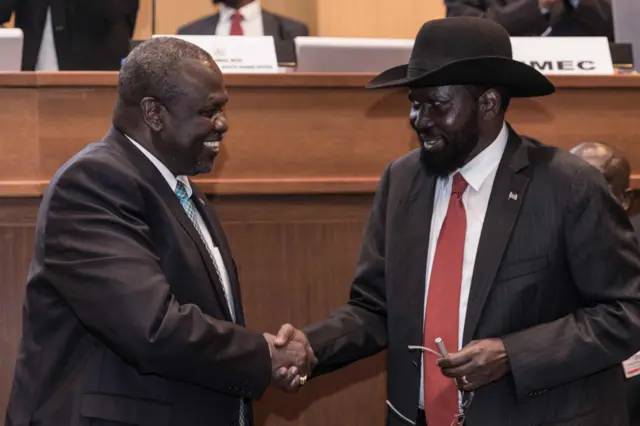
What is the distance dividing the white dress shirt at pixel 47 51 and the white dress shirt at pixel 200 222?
2.02m

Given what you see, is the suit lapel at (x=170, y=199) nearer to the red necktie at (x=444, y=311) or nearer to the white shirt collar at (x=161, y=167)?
the white shirt collar at (x=161, y=167)

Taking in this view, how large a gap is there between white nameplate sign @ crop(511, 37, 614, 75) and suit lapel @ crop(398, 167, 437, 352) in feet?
4.46

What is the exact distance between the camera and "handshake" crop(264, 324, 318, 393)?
2672 millimetres

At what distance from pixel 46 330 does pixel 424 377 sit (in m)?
1.02

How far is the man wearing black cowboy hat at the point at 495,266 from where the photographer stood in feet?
8.05

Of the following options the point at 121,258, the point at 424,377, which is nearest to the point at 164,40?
the point at 121,258

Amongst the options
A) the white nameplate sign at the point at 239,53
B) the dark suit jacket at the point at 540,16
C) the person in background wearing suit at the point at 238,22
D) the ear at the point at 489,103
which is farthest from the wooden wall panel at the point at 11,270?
the dark suit jacket at the point at 540,16

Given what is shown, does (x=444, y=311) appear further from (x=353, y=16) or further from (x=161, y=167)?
(x=353, y=16)

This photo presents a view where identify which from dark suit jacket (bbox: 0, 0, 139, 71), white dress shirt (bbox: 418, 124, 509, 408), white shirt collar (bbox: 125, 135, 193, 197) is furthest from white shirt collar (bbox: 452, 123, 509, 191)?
dark suit jacket (bbox: 0, 0, 139, 71)

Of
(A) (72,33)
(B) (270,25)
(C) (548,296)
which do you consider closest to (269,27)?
(B) (270,25)

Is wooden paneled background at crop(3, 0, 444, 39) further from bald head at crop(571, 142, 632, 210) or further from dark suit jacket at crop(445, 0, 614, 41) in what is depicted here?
bald head at crop(571, 142, 632, 210)

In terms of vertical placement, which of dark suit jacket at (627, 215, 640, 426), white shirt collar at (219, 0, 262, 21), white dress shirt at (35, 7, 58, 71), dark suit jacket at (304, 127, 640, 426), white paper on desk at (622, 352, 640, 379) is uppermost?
white shirt collar at (219, 0, 262, 21)

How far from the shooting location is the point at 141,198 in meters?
2.38

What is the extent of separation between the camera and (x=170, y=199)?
246 cm
